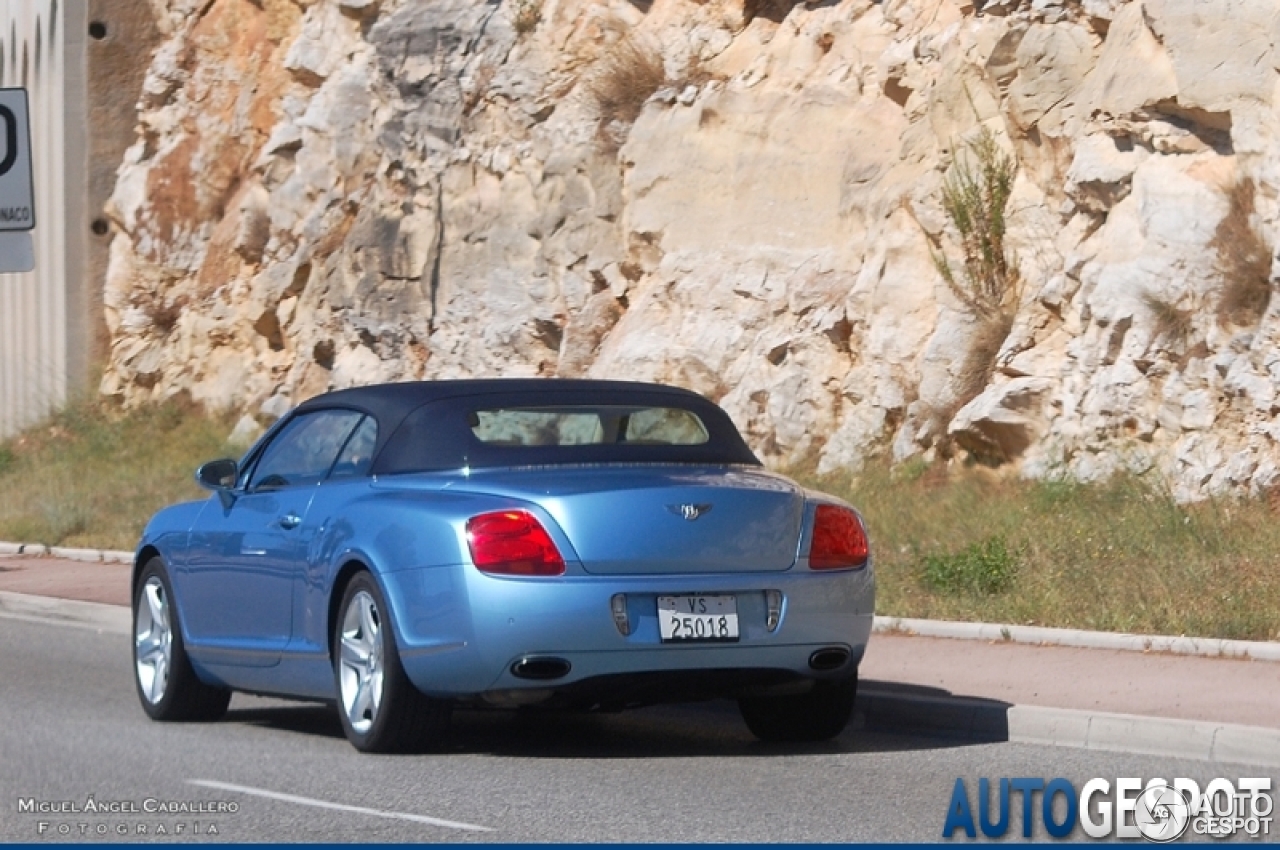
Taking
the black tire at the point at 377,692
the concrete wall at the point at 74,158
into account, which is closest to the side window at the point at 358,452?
the black tire at the point at 377,692

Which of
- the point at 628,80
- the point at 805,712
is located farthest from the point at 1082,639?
the point at 628,80

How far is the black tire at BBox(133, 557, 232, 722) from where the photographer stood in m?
10.4

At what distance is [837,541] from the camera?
883 cm

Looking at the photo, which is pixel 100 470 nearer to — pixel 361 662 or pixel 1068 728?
pixel 361 662

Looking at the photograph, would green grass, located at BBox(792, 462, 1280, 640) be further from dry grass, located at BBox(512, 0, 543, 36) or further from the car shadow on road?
dry grass, located at BBox(512, 0, 543, 36)

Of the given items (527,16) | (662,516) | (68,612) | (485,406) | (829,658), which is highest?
(527,16)

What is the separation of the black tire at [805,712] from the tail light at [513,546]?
1480 millimetres

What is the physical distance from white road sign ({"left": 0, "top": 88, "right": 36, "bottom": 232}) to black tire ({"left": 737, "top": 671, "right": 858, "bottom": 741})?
34.4 ft

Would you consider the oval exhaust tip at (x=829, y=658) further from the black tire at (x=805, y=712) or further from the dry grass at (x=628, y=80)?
the dry grass at (x=628, y=80)

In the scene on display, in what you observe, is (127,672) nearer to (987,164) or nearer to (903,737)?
(903,737)

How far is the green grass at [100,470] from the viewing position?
80.9ft

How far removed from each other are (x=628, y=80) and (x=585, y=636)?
1868 centimetres

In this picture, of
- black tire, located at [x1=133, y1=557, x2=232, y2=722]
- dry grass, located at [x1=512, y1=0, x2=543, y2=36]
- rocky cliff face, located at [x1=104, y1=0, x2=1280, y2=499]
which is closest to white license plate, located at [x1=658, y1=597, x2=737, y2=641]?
black tire, located at [x1=133, y1=557, x2=232, y2=722]

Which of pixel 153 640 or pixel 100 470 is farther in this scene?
pixel 100 470
